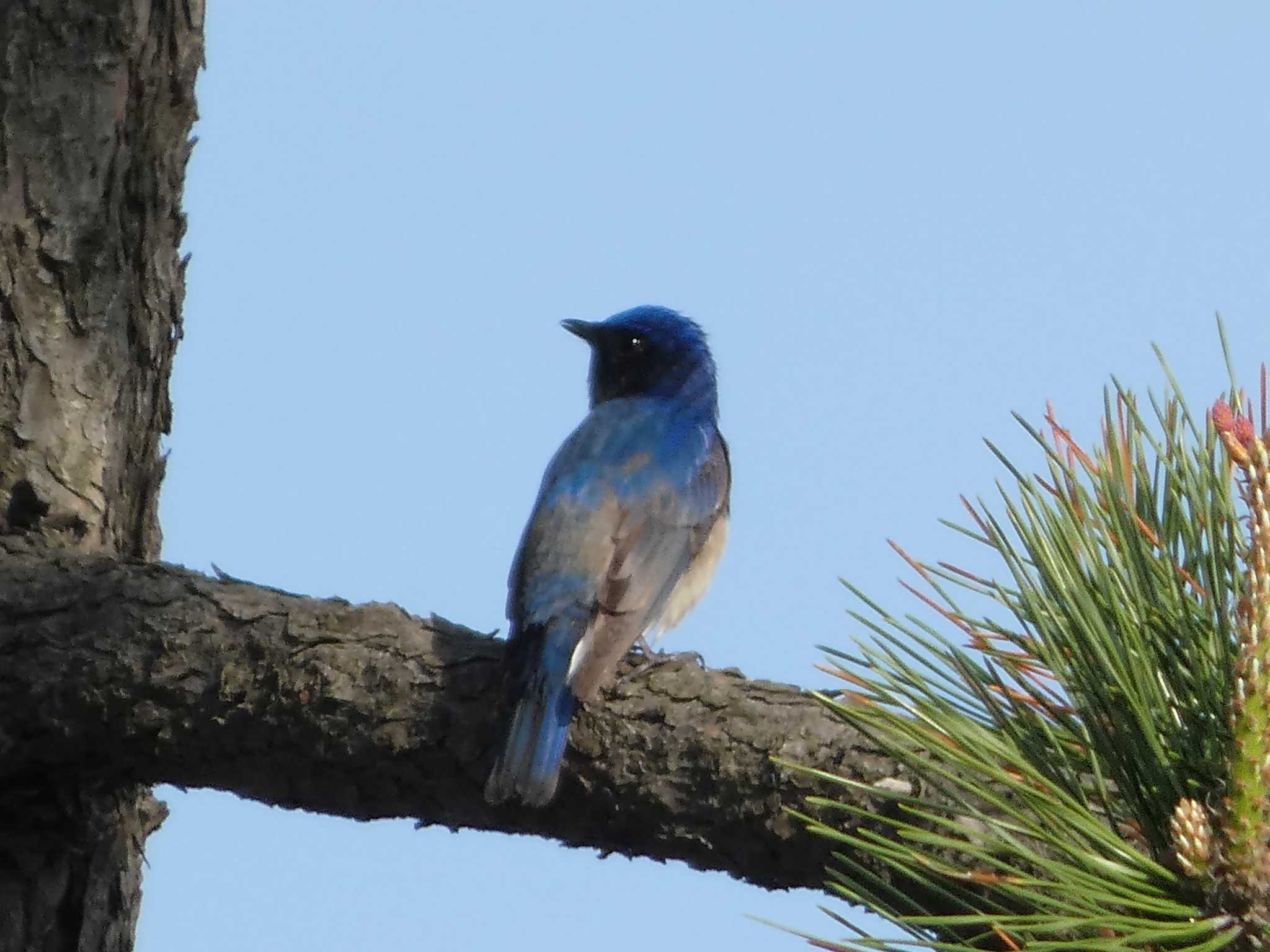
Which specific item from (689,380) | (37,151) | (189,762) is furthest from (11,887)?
(689,380)

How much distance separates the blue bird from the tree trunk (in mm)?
1117

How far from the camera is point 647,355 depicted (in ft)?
23.7

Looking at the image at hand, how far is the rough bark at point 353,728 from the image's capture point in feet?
11.9

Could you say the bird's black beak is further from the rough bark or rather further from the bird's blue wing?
the rough bark

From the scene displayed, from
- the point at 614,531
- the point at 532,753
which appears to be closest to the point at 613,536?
the point at 614,531

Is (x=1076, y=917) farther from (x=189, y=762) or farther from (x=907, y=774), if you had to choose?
(x=189, y=762)

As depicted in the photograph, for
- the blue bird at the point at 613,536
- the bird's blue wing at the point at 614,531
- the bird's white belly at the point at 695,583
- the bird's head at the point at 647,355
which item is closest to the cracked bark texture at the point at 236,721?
the blue bird at the point at 613,536

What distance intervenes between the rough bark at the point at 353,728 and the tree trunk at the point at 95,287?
1.31ft

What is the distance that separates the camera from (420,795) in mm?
3768

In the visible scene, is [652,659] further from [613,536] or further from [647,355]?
[647,355]

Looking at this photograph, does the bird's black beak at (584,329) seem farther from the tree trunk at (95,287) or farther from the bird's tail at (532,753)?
the bird's tail at (532,753)

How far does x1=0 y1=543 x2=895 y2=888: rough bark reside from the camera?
3613 mm

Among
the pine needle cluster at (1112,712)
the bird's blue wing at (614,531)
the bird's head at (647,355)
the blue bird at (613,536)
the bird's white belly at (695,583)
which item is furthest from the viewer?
the bird's head at (647,355)

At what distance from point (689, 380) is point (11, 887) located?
12.6ft
